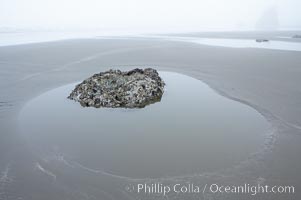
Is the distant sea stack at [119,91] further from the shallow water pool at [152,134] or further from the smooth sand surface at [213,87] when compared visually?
the smooth sand surface at [213,87]

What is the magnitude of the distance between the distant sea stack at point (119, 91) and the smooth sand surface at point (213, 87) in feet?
11.4

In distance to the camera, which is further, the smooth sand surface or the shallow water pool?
the shallow water pool

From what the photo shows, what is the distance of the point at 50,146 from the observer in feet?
29.6

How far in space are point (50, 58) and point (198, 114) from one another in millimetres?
24694

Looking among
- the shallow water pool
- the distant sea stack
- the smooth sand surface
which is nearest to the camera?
the smooth sand surface

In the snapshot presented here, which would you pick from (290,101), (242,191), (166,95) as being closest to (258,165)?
(242,191)

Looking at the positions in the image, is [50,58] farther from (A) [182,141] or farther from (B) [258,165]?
(B) [258,165]

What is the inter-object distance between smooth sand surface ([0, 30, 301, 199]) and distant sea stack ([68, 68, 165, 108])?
3468 millimetres

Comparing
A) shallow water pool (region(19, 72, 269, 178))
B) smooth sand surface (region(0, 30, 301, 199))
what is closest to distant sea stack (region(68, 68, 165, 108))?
shallow water pool (region(19, 72, 269, 178))

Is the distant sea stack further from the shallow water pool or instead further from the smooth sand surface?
the smooth sand surface

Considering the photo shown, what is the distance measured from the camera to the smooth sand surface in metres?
7.06

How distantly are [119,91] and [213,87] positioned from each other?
614 cm

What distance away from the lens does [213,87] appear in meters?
16.2

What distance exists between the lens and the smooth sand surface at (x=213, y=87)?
706 cm
